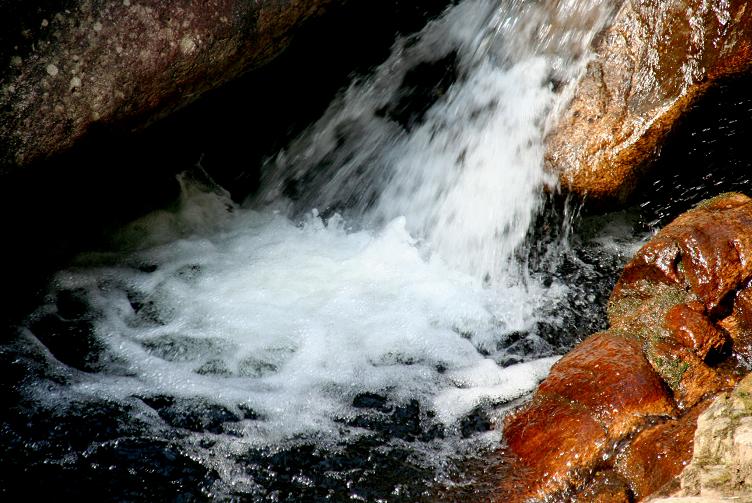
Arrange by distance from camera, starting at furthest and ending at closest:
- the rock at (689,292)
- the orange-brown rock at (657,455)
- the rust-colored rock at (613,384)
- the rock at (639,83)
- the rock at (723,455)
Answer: the rock at (639,83), the rock at (689,292), the rust-colored rock at (613,384), the orange-brown rock at (657,455), the rock at (723,455)

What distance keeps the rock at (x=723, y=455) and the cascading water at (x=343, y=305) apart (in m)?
1.20

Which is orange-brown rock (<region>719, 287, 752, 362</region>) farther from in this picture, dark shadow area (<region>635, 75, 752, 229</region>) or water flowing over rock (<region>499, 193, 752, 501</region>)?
dark shadow area (<region>635, 75, 752, 229</region>)

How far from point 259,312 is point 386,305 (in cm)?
85

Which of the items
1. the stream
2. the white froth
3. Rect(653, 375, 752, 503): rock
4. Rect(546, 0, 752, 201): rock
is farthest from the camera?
Rect(546, 0, 752, 201): rock

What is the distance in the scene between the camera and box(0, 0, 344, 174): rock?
11.9 ft

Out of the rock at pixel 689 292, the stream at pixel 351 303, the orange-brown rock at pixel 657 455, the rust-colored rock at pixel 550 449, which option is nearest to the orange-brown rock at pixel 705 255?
the rock at pixel 689 292

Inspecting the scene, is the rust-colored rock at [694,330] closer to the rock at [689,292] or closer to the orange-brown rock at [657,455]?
the rock at [689,292]

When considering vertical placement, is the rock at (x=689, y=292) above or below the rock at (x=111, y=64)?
below

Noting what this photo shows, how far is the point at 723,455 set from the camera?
7.60 ft

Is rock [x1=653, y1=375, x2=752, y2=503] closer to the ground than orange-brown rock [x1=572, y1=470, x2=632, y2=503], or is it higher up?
higher up

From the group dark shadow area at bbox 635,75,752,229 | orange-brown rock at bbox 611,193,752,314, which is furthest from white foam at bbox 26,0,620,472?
dark shadow area at bbox 635,75,752,229

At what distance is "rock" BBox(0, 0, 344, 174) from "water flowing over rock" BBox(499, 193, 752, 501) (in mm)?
2826

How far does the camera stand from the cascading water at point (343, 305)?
10.9 ft

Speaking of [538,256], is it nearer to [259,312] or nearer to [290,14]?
[259,312]
